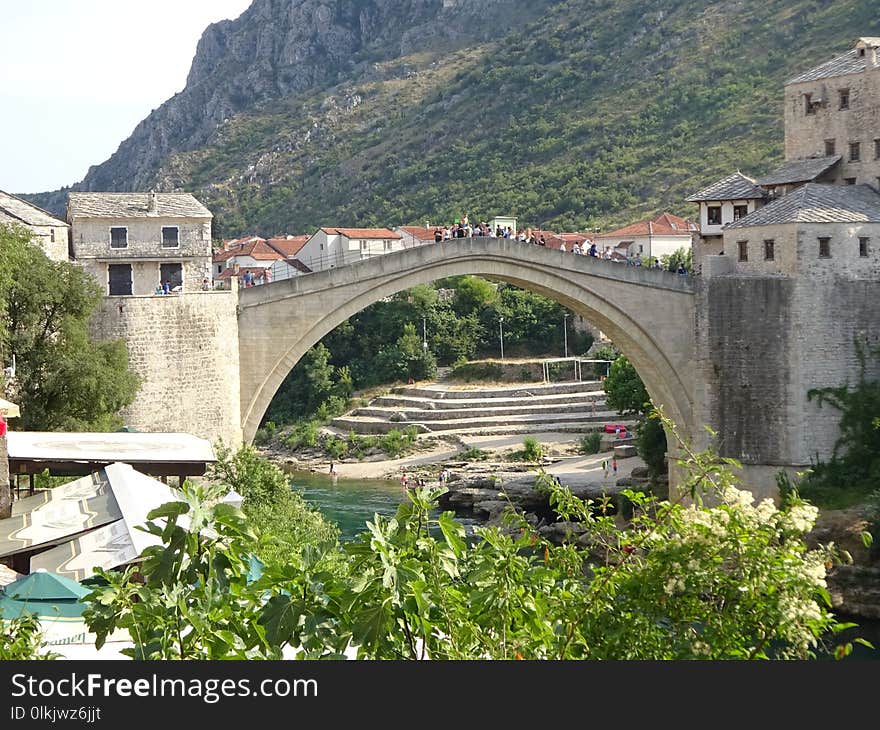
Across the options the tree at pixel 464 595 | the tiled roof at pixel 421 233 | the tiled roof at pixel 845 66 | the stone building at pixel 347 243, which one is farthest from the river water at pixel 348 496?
the tree at pixel 464 595

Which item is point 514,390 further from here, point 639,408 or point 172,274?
point 172,274

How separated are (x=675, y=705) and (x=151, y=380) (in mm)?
22376

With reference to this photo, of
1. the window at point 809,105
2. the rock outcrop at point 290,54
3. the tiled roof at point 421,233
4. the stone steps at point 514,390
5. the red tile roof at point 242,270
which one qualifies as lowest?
the stone steps at point 514,390

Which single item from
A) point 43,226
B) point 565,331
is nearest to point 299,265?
point 565,331

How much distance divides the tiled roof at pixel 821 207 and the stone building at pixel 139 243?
40.3 feet

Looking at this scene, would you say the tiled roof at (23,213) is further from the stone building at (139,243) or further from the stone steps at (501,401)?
the stone steps at (501,401)

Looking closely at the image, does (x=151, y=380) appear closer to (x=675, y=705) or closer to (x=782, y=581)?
(x=782, y=581)

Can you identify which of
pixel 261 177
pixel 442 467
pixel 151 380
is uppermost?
pixel 261 177

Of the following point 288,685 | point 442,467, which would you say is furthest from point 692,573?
point 442,467

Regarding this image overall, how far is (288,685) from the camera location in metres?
4.88

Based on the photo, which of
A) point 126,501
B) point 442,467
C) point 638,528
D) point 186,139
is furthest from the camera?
point 186,139

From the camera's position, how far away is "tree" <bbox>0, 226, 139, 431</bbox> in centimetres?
2406

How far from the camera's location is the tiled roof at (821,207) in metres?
29.7

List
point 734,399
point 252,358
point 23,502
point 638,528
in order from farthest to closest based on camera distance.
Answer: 1. point 734,399
2. point 252,358
3. point 23,502
4. point 638,528
